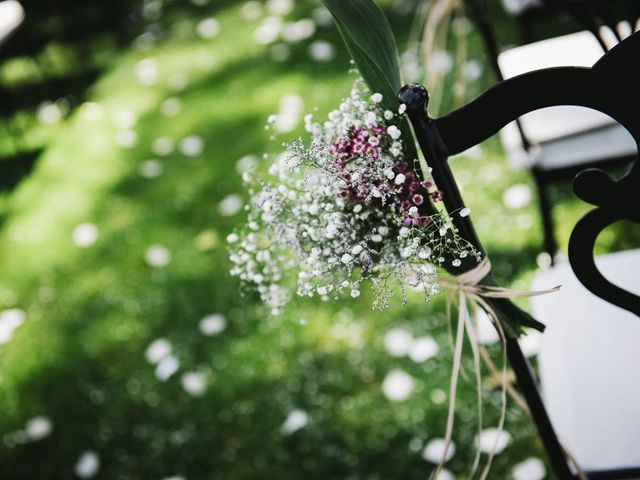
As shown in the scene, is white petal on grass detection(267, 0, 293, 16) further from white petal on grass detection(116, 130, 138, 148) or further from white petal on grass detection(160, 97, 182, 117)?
white petal on grass detection(116, 130, 138, 148)

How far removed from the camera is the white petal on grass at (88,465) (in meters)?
2.44

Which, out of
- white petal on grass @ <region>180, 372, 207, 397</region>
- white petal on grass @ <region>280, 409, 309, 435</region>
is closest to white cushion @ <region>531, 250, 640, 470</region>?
white petal on grass @ <region>280, 409, 309, 435</region>

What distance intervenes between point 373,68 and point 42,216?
3.34 meters

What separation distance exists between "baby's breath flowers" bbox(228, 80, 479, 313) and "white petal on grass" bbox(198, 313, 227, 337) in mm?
1726

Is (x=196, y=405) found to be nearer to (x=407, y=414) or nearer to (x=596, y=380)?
(x=407, y=414)

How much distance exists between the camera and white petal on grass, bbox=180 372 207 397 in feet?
8.48

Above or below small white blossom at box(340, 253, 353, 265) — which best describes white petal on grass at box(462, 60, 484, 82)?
below

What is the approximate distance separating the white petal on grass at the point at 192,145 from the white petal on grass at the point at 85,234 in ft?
2.27

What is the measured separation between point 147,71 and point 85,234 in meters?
1.73

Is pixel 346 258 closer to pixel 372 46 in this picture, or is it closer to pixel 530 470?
pixel 372 46

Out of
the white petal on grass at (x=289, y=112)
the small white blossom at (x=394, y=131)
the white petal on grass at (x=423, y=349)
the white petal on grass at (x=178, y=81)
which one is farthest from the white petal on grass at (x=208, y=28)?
the small white blossom at (x=394, y=131)

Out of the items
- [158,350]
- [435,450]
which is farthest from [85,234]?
[435,450]

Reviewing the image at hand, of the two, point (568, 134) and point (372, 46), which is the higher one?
point (372, 46)

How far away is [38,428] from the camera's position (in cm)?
266
